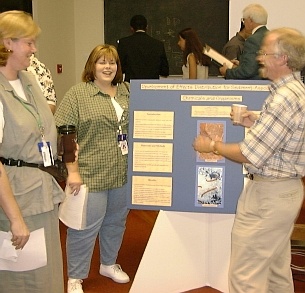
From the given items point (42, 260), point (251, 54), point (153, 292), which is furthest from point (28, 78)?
point (251, 54)

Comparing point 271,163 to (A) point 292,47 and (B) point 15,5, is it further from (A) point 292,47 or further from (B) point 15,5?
(B) point 15,5

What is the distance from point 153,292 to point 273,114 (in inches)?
53.1

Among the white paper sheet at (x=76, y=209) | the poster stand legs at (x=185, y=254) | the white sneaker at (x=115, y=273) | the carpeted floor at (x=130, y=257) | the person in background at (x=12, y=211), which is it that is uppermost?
the person in background at (x=12, y=211)

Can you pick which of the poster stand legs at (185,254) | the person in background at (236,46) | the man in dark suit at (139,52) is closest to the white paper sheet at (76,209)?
the poster stand legs at (185,254)

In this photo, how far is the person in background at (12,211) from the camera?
1789mm

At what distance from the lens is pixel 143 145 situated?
2.78m

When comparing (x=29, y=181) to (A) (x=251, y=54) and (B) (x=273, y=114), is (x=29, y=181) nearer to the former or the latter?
(B) (x=273, y=114)

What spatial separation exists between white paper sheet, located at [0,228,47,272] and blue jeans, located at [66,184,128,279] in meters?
0.92

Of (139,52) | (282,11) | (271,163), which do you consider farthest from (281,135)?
(139,52)

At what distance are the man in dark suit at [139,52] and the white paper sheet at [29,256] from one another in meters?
3.56

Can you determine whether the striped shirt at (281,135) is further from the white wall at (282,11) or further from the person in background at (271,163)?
the white wall at (282,11)

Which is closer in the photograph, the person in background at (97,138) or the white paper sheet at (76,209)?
the white paper sheet at (76,209)

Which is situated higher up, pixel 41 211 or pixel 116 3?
pixel 116 3

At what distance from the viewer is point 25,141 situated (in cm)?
191
